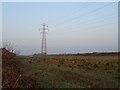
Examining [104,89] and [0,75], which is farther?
[0,75]

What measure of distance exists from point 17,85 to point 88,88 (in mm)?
2590

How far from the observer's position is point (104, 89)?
25.8 ft

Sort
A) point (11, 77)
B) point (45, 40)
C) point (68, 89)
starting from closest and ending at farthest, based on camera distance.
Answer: point (68, 89) → point (11, 77) → point (45, 40)

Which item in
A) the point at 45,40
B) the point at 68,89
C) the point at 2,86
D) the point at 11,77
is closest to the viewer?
the point at 2,86

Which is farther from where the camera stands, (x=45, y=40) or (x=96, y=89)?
(x=45, y=40)

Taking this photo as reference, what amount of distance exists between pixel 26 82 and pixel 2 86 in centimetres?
116

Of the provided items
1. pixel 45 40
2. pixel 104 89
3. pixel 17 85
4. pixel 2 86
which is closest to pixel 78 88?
pixel 104 89

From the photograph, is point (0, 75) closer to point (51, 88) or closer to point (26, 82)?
point (26, 82)

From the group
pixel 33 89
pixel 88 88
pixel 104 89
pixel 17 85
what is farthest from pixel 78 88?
pixel 17 85

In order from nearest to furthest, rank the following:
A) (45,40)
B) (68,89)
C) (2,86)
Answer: (2,86) → (68,89) → (45,40)

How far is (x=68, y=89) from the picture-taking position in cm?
780

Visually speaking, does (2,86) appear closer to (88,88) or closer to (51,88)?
(51,88)

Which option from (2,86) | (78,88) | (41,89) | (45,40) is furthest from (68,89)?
(45,40)

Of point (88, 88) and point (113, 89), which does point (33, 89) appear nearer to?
point (88, 88)
